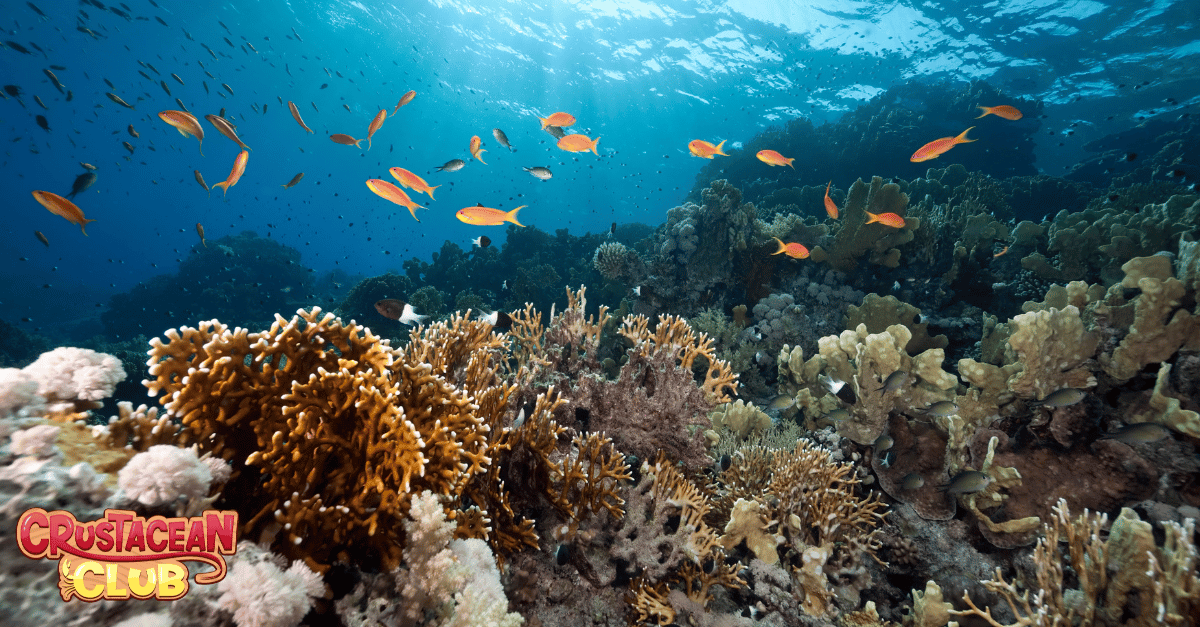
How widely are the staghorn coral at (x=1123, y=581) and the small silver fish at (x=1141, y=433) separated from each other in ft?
2.66

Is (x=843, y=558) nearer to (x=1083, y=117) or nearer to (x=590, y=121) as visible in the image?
(x=1083, y=117)

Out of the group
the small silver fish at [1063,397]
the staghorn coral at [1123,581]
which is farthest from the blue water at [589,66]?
the staghorn coral at [1123,581]

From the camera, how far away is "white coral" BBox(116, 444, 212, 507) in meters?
1.35

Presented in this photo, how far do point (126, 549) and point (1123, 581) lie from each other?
4871 mm

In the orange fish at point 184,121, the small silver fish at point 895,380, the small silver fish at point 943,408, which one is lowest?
the small silver fish at point 943,408

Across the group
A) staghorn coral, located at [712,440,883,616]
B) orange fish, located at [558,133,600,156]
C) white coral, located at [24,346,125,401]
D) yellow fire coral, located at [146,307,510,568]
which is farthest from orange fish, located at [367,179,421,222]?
staghorn coral, located at [712,440,883,616]

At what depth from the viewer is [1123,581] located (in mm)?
2451

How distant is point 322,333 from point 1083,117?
152 ft

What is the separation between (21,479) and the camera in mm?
1208

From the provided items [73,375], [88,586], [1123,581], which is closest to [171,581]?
[88,586]

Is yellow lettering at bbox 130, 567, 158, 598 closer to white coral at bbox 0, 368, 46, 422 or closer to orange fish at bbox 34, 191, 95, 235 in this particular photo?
white coral at bbox 0, 368, 46, 422

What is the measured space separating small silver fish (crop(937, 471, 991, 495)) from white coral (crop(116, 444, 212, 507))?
16.4ft

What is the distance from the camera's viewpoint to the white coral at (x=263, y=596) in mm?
1263

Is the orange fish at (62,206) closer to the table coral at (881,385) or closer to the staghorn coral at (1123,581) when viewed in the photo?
the table coral at (881,385)
